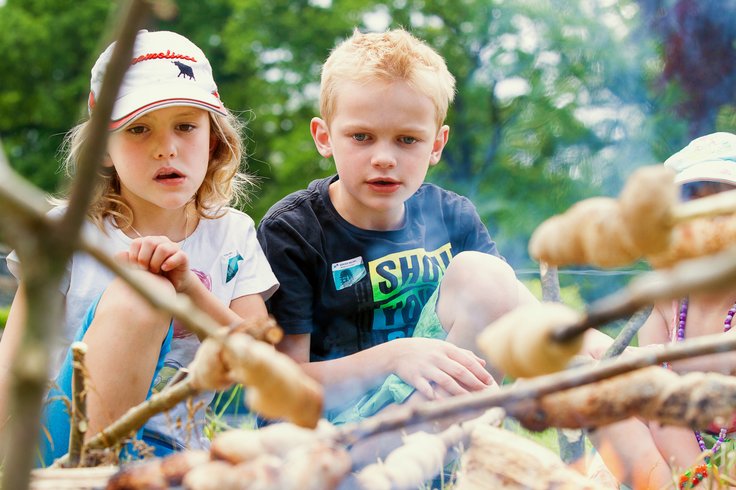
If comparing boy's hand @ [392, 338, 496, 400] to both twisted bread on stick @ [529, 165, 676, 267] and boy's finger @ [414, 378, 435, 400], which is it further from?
twisted bread on stick @ [529, 165, 676, 267]

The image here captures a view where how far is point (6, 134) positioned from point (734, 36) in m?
12.4

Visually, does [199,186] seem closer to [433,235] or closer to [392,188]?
[392,188]

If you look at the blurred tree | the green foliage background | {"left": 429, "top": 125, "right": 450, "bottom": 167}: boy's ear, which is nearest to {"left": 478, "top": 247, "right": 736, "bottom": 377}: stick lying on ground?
{"left": 429, "top": 125, "right": 450, "bottom": 167}: boy's ear

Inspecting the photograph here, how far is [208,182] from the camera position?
2.14 metres

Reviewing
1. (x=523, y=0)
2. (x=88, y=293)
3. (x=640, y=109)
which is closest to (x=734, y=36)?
(x=640, y=109)

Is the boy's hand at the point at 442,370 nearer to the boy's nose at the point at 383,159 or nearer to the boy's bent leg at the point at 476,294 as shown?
the boy's bent leg at the point at 476,294

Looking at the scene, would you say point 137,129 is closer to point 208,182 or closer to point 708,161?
point 208,182

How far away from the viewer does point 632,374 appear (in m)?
0.74

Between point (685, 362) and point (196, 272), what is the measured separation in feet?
3.69

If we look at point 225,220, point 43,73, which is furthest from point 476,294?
point 43,73

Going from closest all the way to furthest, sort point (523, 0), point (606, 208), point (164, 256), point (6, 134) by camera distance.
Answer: point (606, 208), point (164, 256), point (523, 0), point (6, 134)

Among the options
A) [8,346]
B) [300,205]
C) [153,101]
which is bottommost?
[8,346]

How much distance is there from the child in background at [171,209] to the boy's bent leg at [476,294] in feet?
1.51

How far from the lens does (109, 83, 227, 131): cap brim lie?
6.00ft
